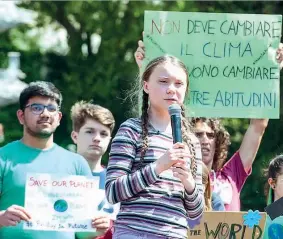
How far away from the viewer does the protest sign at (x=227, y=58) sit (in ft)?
23.9

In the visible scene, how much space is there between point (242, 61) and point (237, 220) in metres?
1.13

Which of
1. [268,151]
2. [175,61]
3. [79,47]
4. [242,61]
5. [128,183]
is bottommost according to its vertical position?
[128,183]

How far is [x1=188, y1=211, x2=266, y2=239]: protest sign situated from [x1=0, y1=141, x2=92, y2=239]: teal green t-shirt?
799 millimetres

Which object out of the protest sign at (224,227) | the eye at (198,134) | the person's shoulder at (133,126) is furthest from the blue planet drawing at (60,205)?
the eye at (198,134)

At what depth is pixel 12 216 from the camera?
6.11 metres

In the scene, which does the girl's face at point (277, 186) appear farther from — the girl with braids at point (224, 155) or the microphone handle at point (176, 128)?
the microphone handle at point (176, 128)

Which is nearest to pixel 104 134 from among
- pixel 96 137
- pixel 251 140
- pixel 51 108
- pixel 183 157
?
pixel 96 137

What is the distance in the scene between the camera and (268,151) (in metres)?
14.3

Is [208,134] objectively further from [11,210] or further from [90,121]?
[11,210]

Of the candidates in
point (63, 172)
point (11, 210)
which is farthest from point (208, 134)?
point (11, 210)

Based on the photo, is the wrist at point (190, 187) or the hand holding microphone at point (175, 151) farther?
the wrist at point (190, 187)

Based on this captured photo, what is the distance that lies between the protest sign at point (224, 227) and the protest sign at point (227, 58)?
710 millimetres

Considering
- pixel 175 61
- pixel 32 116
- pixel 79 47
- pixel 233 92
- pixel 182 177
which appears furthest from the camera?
pixel 79 47

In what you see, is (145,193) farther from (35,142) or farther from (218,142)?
(218,142)
